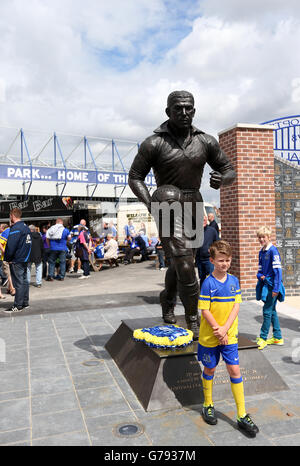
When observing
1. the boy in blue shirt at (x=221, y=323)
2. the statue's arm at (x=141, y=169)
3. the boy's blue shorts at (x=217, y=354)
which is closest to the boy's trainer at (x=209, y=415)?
the boy in blue shirt at (x=221, y=323)

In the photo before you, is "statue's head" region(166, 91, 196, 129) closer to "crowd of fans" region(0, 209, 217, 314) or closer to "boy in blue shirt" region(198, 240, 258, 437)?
"boy in blue shirt" region(198, 240, 258, 437)

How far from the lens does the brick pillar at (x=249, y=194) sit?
7703mm

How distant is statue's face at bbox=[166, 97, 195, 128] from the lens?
12.6 ft

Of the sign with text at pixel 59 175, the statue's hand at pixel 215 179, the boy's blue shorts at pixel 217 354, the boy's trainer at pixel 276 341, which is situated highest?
the sign with text at pixel 59 175

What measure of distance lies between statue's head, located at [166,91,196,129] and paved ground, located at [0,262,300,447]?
2.51 meters

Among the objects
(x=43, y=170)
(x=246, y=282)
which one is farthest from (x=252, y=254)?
(x=43, y=170)

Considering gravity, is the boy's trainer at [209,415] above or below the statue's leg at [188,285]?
below

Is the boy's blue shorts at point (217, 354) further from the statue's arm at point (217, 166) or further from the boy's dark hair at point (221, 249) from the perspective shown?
the statue's arm at point (217, 166)

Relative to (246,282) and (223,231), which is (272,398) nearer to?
(246,282)

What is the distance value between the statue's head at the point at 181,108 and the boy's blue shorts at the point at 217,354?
2094 mm

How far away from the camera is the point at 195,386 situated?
3.39 m

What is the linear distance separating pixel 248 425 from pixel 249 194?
5.52 m

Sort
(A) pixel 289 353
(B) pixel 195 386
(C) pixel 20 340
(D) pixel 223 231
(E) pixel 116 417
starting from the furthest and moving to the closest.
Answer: (D) pixel 223 231 < (C) pixel 20 340 < (A) pixel 289 353 < (B) pixel 195 386 < (E) pixel 116 417
